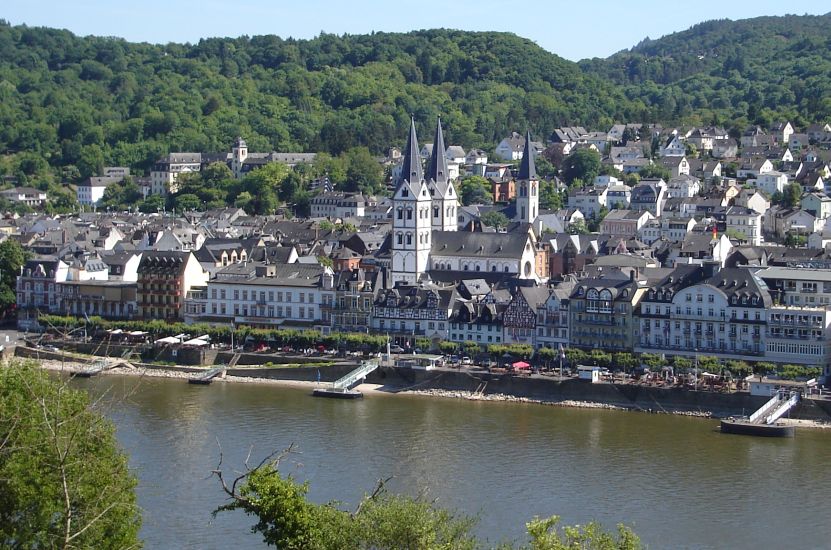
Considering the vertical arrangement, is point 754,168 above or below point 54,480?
above

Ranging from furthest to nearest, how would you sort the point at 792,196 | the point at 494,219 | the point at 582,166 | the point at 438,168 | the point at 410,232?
the point at 582,166 < the point at 792,196 < the point at 494,219 < the point at 438,168 < the point at 410,232

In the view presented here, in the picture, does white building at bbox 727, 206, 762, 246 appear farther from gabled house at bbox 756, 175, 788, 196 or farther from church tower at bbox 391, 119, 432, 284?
church tower at bbox 391, 119, 432, 284

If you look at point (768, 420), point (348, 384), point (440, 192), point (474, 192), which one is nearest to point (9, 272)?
point (440, 192)

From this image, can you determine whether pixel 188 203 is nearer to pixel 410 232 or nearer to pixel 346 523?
pixel 410 232

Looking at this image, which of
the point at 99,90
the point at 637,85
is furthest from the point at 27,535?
the point at 637,85

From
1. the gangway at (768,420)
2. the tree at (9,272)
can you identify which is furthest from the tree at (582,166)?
the gangway at (768,420)

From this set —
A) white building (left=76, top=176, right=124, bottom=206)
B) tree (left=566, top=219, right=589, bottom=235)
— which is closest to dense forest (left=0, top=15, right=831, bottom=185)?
white building (left=76, top=176, right=124, bottom=206)

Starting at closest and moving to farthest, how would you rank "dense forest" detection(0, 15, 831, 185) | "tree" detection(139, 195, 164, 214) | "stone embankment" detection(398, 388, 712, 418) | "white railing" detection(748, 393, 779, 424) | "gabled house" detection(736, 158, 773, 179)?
1. "white railing" detection(748, 393, 779, 424)
2. "stone embankment" detection(398, 388, 712, 418)
3. "gabled house" detection(736, 158, 773, 179)
4. "tree" detection(139, 195, 164, 214)
5. "dense forest" detection(0, 15, 831, 185)
